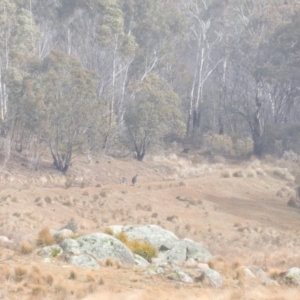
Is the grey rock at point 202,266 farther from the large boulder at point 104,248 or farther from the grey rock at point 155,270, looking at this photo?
the large boulder at point 104,248

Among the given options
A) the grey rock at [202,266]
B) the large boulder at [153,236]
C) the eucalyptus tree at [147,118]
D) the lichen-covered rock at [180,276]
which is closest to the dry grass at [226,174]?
the eucalyptus tree at [147,118]

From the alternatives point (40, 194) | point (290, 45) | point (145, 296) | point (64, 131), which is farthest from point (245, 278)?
point (290, 45)

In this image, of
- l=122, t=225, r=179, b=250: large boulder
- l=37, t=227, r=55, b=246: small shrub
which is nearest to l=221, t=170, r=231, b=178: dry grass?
l=122, t=225, r=179, b=250: large boulder

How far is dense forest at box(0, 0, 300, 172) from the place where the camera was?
32719 millimetres

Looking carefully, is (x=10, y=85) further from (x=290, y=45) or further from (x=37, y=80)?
(x=290, y=45)

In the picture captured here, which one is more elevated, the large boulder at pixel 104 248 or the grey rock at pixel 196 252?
the large boulder at pixel 104 248

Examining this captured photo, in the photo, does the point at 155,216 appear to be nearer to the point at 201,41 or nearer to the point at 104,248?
the point at 104,248

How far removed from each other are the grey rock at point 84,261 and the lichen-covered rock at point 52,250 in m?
0.43

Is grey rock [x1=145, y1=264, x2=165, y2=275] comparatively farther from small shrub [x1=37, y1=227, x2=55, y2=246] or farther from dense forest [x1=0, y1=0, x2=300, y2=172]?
dense forest [x1=0, y1=0, x2=300, y2=172]

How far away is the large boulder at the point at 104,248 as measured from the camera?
12.0 m

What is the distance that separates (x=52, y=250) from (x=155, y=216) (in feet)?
36.6

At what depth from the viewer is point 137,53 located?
44.3 meters

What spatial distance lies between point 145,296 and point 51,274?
5.45ft

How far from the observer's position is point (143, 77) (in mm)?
43875
